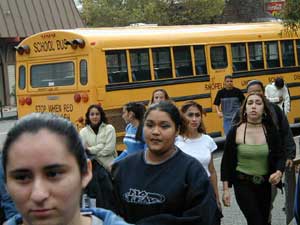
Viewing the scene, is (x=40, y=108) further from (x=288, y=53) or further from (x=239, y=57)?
(x=288, y=53)

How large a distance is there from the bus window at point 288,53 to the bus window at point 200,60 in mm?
2661

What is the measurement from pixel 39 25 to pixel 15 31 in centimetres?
151

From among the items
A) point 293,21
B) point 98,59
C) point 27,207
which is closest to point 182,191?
point 27,207

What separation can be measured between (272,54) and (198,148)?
11.2m

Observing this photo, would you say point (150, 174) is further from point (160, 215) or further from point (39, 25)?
point (39, 25)

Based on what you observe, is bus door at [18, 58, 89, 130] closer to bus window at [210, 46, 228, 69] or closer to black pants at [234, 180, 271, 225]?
bus window at [210, 46, 228, 69]

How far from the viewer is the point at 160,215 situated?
4004 mm

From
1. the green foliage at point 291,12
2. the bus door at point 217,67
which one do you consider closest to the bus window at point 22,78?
the bus door at point 217,67

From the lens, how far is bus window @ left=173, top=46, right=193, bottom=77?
15.2 metres

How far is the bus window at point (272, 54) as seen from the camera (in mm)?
17031

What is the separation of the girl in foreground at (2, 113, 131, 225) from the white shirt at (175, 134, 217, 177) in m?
4.36

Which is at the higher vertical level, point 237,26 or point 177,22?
point 177,22

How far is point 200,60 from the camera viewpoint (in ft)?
51.2

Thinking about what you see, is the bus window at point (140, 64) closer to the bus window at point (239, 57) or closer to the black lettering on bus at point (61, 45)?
the black lettering on bus at point (61, 45)
